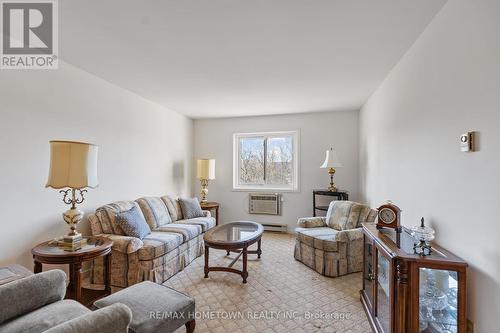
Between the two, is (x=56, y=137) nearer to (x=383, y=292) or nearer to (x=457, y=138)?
(x=383, y=292)

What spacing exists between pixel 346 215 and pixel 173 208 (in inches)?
105

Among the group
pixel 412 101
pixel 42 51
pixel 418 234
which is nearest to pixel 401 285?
pixel 418 234

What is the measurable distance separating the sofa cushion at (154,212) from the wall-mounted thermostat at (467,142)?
337cm

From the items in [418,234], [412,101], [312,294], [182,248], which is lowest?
[312,294]

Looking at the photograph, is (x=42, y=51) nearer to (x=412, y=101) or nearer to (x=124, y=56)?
(x=124, y=56)

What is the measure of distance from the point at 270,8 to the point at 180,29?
2.50ft

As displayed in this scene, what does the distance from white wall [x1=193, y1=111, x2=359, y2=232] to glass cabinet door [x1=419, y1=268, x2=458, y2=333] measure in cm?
325

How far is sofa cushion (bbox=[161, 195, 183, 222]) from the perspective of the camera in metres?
3.91

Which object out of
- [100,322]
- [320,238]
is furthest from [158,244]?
[320,238]

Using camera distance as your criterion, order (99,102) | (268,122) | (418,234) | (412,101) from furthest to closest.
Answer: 1. (268,122)
2. (99,102)
3. (412,101)
4. (418,234)

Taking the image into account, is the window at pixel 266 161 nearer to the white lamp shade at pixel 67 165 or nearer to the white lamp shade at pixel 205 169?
the white lamp shade at pixel 205 169

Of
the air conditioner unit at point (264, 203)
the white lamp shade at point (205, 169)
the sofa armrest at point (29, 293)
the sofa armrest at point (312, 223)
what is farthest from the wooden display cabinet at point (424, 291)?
the white lamp shade at point (205, 169)

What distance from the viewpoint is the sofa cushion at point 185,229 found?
323cm

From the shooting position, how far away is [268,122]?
5.10 meters
